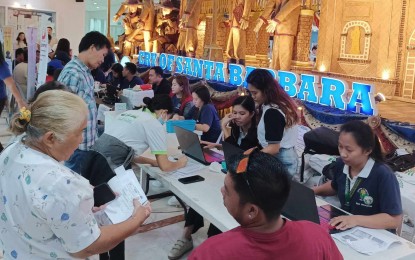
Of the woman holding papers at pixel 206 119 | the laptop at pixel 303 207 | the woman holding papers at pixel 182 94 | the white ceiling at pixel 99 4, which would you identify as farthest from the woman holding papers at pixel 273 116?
the white ceiling at pixel 99 4

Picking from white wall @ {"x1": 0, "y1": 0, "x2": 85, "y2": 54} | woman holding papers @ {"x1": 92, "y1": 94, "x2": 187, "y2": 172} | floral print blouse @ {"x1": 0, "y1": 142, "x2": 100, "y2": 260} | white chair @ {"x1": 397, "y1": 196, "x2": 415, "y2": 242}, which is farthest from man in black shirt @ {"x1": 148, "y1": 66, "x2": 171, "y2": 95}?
white wall @ {"x1": 0, "y1": 0, "x2": 85, "y2": 54}

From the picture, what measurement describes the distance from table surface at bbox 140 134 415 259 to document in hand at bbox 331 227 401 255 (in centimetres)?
2

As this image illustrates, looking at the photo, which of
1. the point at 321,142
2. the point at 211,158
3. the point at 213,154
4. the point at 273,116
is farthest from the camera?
the point at 321,142

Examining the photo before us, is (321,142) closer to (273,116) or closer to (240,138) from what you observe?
(240,138)

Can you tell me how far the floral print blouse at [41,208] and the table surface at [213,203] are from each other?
0.74m

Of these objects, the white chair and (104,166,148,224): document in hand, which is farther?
the white chair

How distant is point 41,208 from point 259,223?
23.4 inches

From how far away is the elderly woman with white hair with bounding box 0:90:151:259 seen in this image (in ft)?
3.77

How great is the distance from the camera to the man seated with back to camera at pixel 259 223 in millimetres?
987

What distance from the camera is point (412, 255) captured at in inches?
64.9

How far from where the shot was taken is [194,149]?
277cm

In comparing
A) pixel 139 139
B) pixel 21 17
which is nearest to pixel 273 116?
pixel 139 139

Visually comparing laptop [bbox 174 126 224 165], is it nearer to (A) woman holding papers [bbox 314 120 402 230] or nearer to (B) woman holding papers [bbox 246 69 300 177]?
(B) woman holding papers [bbox 246 69 300 177]

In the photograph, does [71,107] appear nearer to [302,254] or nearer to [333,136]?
[302,254]
